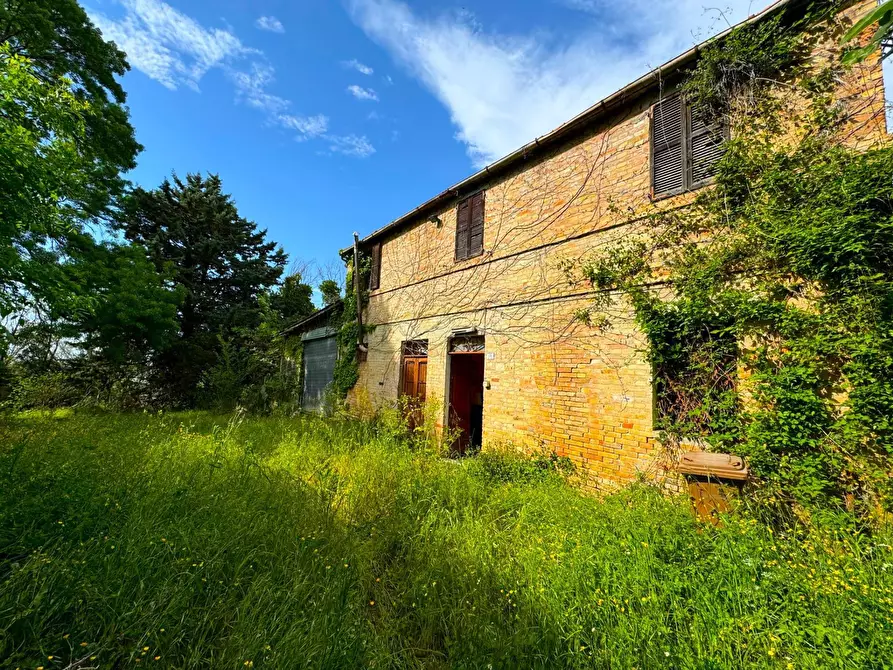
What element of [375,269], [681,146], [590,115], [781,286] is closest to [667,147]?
[681,146]

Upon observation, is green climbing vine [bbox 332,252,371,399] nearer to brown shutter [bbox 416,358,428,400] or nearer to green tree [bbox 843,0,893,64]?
brown shutter [bbox 416,358,428,400]

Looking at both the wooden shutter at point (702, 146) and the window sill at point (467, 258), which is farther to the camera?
the window sill at point (467, 258)

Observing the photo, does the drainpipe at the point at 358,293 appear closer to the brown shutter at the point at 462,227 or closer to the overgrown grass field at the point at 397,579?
the brown shutter at the point at 462,227

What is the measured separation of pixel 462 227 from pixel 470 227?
273mm

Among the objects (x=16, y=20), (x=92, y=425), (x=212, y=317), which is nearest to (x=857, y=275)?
(x=92, y=425)

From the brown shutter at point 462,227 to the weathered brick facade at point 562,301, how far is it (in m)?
0.19

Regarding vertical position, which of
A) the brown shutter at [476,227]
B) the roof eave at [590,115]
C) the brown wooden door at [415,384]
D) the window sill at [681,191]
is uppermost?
the roof eave at [590,115]

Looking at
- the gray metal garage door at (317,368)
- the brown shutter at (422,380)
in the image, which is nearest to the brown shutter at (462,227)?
the brown shutter at (422,380)

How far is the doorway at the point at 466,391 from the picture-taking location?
776 cm

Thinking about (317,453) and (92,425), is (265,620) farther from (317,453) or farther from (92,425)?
(92,425)

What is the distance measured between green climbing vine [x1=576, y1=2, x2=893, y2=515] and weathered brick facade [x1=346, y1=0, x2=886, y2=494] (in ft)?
1.24

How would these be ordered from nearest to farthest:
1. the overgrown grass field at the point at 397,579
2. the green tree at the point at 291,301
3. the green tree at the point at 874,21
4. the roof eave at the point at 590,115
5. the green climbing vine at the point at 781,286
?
the green tree at the point at 874,21 → the overgrown grass field at the point at 397,579 → the green climbing vine at the point at 781,286 → the roof eave at the point at 590,115 → the green tree at the point at 291,301

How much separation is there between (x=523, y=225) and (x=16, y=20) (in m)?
12.7

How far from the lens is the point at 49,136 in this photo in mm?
5824
